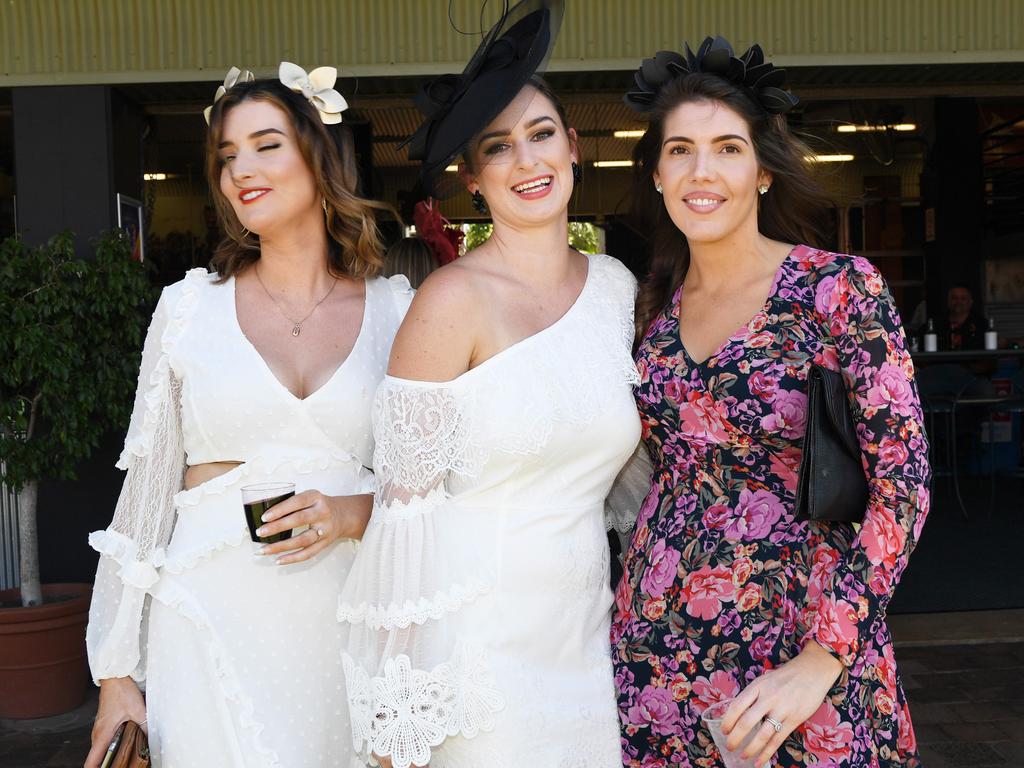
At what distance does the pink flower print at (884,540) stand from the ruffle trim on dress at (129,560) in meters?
1.40

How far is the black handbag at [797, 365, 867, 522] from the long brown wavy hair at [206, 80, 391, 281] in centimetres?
109

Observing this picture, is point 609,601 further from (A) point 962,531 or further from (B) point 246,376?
(A) point 962,531

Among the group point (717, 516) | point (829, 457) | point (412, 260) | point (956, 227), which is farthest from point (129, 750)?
point (956, 227)

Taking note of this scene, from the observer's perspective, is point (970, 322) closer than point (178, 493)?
No

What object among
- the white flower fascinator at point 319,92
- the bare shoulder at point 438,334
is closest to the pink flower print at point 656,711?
the bare shoulder at point 438,334

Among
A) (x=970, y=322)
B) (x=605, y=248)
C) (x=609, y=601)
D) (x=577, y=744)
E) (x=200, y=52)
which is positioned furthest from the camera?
(x=605, y=248)

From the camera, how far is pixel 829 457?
5.79 feet

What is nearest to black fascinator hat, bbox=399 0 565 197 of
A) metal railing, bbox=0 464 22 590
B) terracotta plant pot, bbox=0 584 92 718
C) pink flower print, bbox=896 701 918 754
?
A: pink flower print, bbox=896 701 918 754

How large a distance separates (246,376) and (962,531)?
21.5 ft

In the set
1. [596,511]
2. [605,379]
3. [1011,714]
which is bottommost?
[1011,714]

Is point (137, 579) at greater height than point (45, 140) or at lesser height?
lesser

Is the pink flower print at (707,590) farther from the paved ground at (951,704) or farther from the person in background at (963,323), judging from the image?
the person in background at (963,323)

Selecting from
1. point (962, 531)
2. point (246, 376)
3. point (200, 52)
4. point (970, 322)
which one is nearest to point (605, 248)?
point (970, 322)

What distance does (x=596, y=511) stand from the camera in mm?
2037
